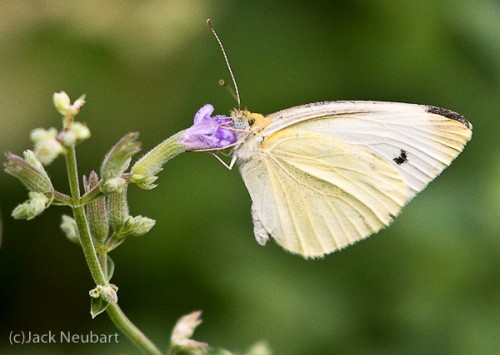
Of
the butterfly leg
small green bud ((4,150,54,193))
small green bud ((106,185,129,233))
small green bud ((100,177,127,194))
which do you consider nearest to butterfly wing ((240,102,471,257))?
the butterfly leg

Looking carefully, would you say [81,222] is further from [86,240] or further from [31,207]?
[31,207]

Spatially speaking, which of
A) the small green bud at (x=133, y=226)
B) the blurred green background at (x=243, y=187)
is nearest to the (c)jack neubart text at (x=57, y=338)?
the blurred green background at (x=243, y=187)

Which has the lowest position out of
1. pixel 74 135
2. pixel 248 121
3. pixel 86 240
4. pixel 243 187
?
pixel 86 240

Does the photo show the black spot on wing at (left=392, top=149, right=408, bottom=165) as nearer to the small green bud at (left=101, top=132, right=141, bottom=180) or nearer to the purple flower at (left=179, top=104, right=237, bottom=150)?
the purple flower at (left=179, top=104, right=237, bottom=150)

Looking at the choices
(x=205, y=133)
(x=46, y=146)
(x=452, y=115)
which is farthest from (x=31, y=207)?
(x=452, y=115)

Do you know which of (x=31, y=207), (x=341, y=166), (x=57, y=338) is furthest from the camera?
(x=57, y=338)

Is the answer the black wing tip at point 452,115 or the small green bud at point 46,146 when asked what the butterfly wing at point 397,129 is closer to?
the black wing tip at point 452,115

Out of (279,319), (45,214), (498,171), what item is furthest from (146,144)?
(498,171)
